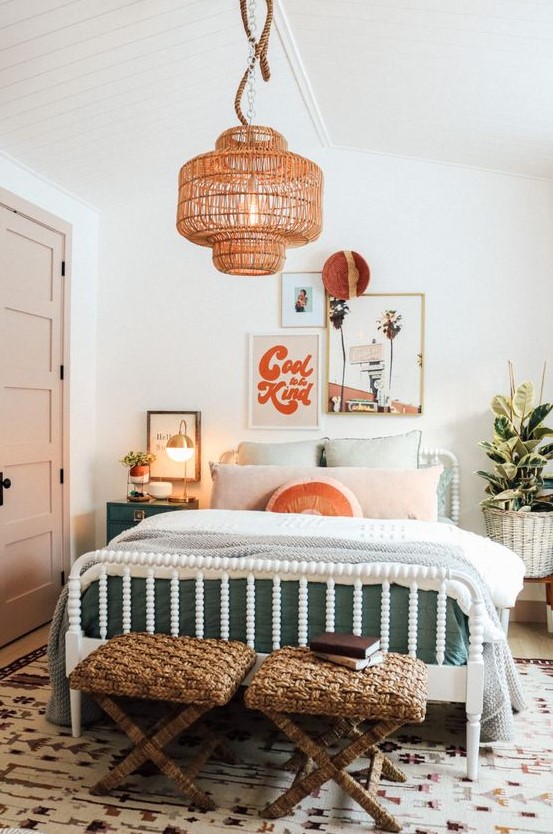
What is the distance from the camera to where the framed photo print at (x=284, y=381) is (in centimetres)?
509

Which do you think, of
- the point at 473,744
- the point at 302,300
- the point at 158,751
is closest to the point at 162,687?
the point at 158,751

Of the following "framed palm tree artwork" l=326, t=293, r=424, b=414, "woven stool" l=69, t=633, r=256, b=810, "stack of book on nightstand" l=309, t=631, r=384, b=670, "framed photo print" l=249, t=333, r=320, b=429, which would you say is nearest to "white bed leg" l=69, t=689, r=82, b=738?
"woven stool" l=69, t=633, r=256, b=810

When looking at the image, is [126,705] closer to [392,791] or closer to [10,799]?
[10,799]

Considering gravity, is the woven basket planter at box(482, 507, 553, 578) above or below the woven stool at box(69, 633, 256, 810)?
above

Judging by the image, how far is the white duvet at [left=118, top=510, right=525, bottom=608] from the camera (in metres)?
3.41

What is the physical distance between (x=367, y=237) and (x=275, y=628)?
2901mm

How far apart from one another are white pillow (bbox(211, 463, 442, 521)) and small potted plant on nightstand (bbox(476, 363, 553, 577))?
0.39m

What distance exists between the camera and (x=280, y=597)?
2.93 metres

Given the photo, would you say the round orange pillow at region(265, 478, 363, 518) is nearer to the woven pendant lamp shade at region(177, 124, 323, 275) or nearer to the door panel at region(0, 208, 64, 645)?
the door panel at region(0, 208, 64, 645)

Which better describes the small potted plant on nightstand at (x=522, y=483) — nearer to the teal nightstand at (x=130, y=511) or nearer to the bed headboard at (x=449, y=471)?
the bed headboard at (x=449, y=471)

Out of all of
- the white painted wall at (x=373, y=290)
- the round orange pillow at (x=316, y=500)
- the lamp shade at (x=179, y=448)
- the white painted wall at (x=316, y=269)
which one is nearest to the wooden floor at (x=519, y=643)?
the white painted wall at (x=316, y=269)

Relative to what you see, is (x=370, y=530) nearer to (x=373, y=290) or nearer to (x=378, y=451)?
(x=378, y=451)

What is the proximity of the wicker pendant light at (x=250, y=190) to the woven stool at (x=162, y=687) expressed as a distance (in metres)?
1.53

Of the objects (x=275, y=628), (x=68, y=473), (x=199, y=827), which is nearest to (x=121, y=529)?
(x=68, y=473)
